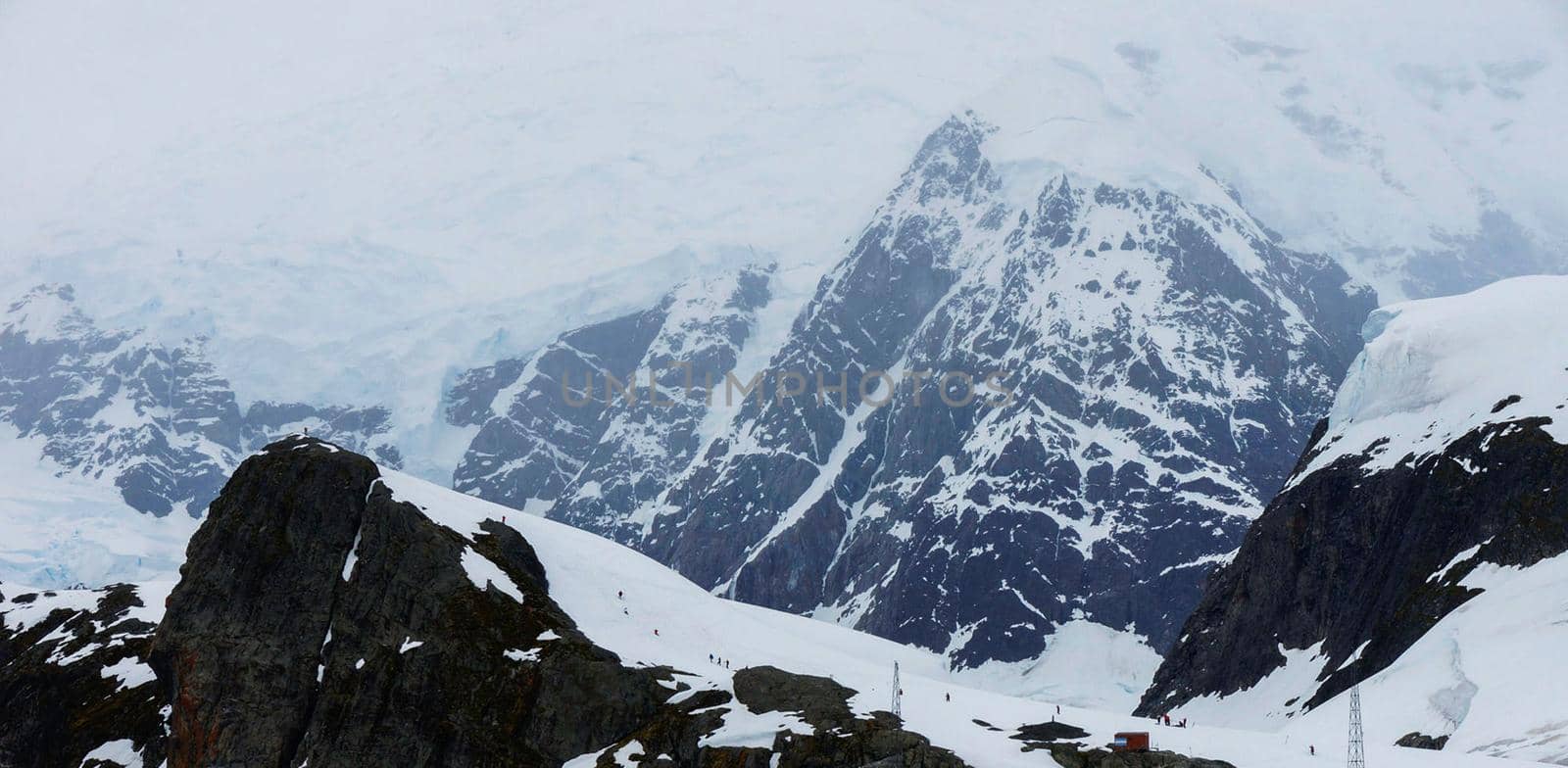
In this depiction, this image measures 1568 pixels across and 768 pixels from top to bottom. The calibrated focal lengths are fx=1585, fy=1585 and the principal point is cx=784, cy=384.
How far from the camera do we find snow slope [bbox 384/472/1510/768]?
108 metres

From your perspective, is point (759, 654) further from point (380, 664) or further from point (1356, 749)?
point (1356, 749)

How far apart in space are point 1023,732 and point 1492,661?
44.2 metres

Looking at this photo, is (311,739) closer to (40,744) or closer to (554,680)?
(554,680)

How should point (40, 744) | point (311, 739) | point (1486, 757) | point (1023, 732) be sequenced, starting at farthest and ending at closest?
point (40, 744) → point (311, 739) → point (1023, 732) → point (1486, 757)

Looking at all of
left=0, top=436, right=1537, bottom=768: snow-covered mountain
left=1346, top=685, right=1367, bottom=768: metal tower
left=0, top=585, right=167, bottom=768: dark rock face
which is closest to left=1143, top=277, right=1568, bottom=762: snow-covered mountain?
left=0, top=436, right=1537, bottom=768: snow-covered mountain

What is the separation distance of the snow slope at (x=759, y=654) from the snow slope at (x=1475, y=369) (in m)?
59.3

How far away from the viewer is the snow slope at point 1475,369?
17538cm

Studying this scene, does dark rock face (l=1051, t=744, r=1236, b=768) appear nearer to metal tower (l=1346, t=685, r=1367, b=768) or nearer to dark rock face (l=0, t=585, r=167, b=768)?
metal tower (l=1346, t=685, r=1367, b=768)

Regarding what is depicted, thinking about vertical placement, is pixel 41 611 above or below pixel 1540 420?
below

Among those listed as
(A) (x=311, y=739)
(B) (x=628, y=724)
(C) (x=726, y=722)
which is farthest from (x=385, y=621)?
(C) (x=726, y=722)

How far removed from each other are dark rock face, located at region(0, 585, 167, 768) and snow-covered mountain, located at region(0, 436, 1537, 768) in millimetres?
329

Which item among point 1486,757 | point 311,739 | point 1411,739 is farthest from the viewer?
point 311,739

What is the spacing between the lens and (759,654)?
136 metres

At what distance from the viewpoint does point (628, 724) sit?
121m
